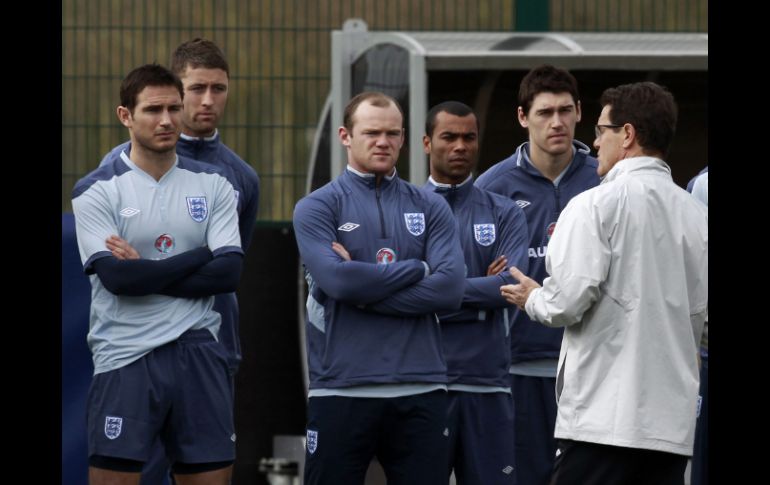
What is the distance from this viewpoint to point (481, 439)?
6.92 m

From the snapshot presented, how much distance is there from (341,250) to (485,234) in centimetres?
109

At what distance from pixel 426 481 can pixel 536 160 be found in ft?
6.50

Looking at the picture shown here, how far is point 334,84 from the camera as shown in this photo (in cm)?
975

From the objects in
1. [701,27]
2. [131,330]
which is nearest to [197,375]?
[131,330]

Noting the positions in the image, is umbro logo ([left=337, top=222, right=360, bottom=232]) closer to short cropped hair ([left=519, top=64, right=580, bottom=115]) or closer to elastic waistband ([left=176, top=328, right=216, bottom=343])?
elastic waistband ([left=176, top=328, right=216, bottom=343])

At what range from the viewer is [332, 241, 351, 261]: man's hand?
20.5ft

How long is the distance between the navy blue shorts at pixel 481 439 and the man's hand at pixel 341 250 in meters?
1.02

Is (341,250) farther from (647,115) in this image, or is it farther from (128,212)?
(647,115)

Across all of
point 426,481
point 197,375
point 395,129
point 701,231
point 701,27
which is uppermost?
point 701,27

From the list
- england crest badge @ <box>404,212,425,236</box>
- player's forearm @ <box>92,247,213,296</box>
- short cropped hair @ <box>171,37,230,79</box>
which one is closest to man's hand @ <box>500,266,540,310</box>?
england crest badge @ <box>404,212,425,236</box>

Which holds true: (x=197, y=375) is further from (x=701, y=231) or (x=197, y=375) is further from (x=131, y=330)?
(x=701, y=231)

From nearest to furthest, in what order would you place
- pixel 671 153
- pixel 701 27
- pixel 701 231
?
1. pixel 701 231
2. pixel 671 153
3. pixel 701 27

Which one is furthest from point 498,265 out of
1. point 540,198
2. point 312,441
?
point 312,441

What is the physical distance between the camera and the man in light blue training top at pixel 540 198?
732 cm
